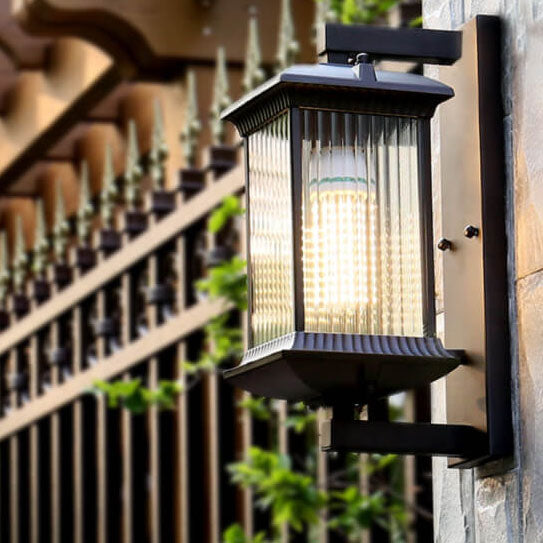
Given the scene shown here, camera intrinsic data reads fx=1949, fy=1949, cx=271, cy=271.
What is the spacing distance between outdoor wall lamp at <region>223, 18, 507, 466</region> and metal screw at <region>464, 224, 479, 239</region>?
151mm

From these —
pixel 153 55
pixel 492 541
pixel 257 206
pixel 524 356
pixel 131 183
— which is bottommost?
pixel 492 541

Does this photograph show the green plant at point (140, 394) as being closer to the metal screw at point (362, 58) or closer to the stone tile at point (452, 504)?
the stone tile at point (452, 504)

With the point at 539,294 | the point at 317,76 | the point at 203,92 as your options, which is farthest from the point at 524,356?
the point at 203,92

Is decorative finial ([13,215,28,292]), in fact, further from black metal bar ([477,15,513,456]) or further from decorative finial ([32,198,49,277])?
black metal bar ([477,15,513,456])

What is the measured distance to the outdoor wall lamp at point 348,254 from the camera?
2537 mm

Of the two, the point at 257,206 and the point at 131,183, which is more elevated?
the point at 131,183

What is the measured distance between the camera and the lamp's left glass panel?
8.44 feet

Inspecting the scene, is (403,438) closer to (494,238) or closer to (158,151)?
(494,238)

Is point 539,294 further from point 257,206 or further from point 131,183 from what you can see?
point 131,183

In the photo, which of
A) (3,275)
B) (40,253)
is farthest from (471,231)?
(3,275)

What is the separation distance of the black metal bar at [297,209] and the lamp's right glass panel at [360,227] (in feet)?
0.04

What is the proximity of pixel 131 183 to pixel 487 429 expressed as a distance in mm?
4405

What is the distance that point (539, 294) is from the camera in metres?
2.60

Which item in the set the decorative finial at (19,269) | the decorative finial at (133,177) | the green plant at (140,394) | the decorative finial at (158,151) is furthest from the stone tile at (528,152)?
the decorative finial at (19,269)
